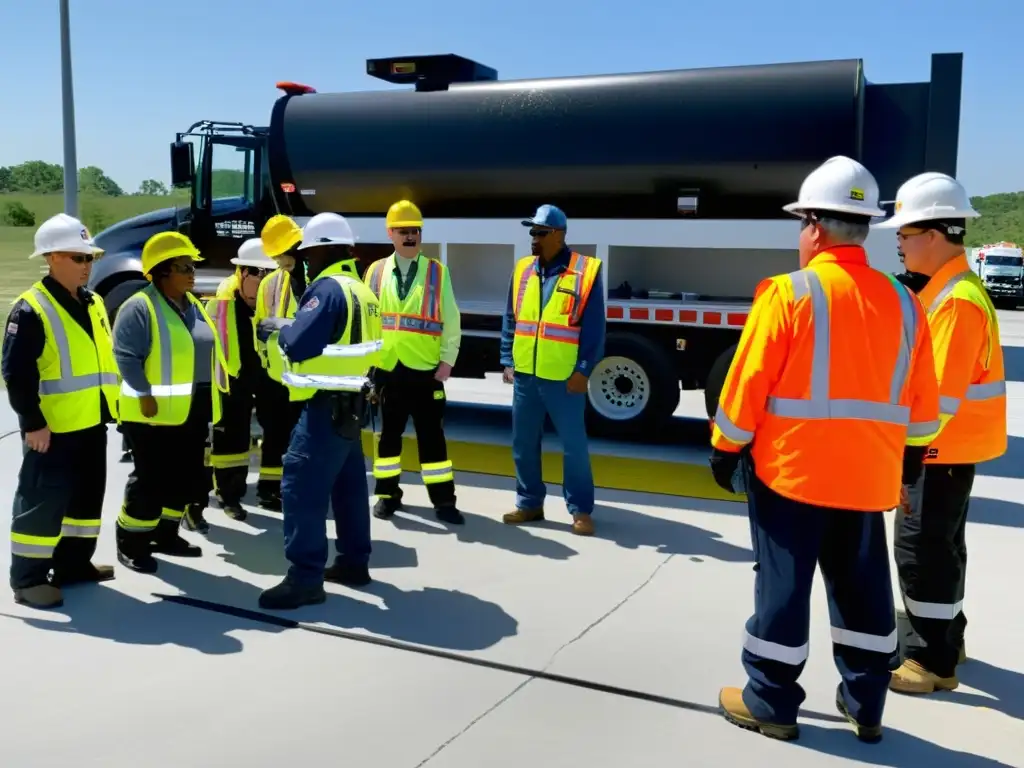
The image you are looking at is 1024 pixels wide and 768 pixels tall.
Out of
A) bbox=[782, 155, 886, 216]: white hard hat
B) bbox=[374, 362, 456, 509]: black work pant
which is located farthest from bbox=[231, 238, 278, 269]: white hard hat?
bbox=[782, 155, 886, 216]: white hard hat

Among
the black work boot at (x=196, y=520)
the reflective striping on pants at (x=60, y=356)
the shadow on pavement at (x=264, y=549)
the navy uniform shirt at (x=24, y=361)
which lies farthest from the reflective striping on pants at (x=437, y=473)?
the navy uniform shirt at (x=24, y=361)

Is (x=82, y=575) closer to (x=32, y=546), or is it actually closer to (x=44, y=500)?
(x=32, y=546)

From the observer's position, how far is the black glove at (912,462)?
3.30 metres

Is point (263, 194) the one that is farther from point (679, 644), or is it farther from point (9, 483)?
point (679, 644)

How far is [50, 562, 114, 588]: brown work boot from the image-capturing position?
15.3 feet

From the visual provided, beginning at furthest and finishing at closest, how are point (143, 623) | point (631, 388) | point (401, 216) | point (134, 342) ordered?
1. point (631, 388)
2. point (401, 216)
3. point (134, 342)
4. point (143, 623)

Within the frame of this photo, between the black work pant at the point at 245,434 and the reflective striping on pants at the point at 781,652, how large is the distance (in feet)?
12.2

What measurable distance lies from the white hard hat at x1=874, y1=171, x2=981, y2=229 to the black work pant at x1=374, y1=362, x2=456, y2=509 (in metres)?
3.18

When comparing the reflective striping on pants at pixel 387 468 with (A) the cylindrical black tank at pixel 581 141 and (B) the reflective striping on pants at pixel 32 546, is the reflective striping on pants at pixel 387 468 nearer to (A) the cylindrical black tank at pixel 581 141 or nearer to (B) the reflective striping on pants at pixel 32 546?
(B) the reflective striping on pants at pixel 32 546

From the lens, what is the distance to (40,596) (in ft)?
14.3

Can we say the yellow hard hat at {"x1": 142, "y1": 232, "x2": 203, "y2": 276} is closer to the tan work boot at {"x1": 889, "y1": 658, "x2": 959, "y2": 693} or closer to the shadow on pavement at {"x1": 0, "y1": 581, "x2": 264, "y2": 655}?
the shadow on pavement at {"x1": 0, "y1": 581, "x2": 264, "y2": 655}

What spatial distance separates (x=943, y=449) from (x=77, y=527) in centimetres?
395

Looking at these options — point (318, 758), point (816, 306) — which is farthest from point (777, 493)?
point (318, 758)

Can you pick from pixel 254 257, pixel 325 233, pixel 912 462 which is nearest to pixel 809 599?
pixel 912 462
